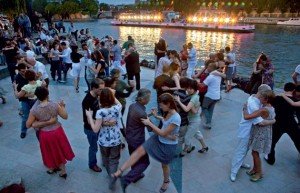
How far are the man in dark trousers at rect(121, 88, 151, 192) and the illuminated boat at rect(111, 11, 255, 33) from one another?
54561 millimetres

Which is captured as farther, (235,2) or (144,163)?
(235,2)

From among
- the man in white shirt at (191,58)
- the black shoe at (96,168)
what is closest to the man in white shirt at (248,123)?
the black shoe at (96,168)

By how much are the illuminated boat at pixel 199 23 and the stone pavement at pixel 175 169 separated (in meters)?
52.4

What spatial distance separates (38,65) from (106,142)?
4.47 metres

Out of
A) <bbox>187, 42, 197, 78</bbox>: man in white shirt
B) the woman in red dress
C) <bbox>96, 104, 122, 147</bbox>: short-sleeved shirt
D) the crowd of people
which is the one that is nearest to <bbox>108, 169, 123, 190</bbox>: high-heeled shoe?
the crowd of people

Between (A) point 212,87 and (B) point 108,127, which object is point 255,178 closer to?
Result: (A) point 212,87

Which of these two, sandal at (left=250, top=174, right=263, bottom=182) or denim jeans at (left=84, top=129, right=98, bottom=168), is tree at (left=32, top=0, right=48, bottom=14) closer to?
denim jeans at (left=84, top=129, right=98, bottom=168)

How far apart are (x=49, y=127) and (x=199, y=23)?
64524 mm

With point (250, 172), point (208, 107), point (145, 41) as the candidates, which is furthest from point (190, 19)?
point (250, 172)

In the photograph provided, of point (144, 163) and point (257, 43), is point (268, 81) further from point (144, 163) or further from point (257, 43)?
point (257, 43)

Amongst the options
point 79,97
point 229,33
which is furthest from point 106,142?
point 229,33

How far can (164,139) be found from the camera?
162 inches

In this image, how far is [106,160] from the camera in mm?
4445

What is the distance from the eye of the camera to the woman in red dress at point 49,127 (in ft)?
13.9
